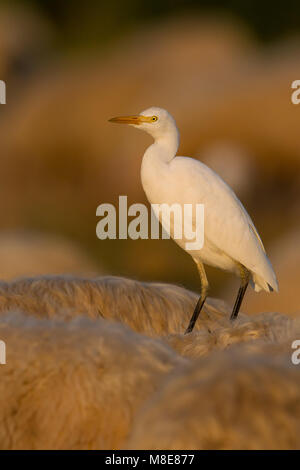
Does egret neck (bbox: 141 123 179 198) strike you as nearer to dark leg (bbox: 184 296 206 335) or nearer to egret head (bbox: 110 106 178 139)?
egret head (bbox: 110 106 178 139)

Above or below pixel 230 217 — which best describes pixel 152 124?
above

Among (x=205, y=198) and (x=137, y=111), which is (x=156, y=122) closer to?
(x=205, y=198)

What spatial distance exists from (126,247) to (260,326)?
23.6 ft

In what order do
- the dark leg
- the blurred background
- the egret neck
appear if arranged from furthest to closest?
the blurred background
the egret neck
the dark leg

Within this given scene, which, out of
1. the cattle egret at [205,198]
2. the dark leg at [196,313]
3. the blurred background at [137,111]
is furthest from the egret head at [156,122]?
the blurred background at [137,111]

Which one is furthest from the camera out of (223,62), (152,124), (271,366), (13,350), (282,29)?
(282,29)

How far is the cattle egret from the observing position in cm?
290

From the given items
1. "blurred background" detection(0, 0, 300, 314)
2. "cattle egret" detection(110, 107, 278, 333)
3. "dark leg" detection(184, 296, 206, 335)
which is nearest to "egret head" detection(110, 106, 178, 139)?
"cattle egret" detection(110, 107, 278, 333)

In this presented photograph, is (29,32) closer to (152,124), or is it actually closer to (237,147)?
(237,147)

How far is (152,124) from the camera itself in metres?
2.98

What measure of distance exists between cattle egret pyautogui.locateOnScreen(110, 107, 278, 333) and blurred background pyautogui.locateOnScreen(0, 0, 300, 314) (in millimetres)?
3725

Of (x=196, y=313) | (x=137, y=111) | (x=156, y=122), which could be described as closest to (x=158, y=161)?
(x=156, y=122)

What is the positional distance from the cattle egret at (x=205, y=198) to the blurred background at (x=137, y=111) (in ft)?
12.2

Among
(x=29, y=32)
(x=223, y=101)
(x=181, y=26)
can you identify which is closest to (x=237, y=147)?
(x=223, y=101)
